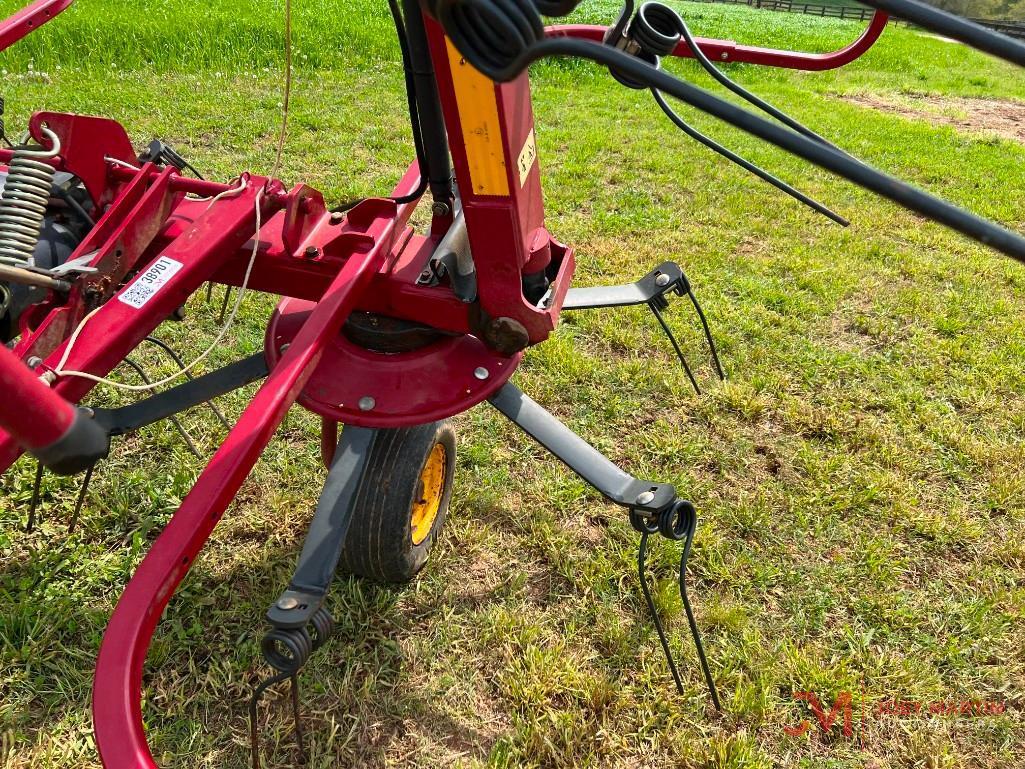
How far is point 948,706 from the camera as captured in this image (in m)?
1.80

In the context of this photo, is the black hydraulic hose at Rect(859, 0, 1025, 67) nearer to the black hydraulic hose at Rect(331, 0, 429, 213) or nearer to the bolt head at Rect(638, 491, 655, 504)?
the black hydraulic hose at Rect(331, 0, 429, 213)

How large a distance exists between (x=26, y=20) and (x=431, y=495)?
1641 millimetres

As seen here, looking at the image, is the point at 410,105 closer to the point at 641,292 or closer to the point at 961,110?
the point at 641,292

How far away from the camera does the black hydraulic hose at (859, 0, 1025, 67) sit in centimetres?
77

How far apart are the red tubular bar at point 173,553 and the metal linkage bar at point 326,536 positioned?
22 centimetres

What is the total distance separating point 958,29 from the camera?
2.58 ft

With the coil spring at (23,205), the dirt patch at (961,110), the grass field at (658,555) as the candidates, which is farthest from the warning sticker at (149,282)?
the dirt patch at (961,110)

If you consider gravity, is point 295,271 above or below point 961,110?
above

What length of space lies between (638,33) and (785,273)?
248 centimetres

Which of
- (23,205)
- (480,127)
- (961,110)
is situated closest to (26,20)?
(23,205)

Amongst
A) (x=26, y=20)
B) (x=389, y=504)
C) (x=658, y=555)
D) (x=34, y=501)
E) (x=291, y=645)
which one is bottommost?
(x=658, y=555)

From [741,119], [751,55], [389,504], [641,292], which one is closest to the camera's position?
[741,119]

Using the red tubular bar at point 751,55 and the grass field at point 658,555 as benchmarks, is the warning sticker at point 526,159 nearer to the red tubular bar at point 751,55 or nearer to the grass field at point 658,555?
the red tubular bar at point 751,55

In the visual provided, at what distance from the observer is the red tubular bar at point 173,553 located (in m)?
0.94
